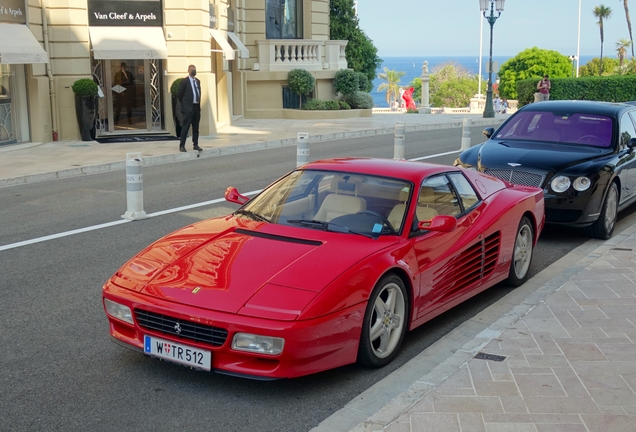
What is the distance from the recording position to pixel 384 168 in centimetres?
664

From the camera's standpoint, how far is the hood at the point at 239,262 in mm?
5094

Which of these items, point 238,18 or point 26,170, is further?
point 238,18

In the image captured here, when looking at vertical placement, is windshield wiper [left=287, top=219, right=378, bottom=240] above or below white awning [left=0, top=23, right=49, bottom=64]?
below

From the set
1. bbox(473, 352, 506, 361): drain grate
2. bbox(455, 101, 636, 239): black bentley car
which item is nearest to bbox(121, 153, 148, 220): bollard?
bbox(455, 101, 636, 239): black bentley car

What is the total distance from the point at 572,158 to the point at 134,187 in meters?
5.75

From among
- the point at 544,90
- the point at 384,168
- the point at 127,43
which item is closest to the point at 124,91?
the point at 127,43

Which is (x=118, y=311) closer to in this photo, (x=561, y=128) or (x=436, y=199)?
(x=436, y=199)

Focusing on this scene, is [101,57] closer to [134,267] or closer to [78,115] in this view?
[78,115]

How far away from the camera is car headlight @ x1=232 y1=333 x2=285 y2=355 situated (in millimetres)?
4805

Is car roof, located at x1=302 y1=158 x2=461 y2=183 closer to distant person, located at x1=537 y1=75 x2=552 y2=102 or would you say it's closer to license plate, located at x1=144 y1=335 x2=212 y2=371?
license plate, located at x1=144 y1=335 x2=212 y2=371

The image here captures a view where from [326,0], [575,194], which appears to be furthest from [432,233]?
[326,0]

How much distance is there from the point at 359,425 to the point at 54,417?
1817 mm

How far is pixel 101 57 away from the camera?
22.1 m

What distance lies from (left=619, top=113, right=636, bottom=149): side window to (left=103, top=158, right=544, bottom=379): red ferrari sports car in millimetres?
4032
